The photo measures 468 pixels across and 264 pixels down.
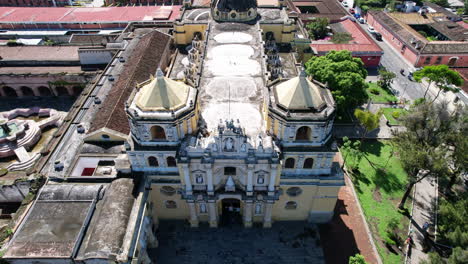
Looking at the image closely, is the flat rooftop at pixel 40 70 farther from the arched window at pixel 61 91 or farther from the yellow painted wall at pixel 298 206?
the yellow painted wall at pixel 298 206

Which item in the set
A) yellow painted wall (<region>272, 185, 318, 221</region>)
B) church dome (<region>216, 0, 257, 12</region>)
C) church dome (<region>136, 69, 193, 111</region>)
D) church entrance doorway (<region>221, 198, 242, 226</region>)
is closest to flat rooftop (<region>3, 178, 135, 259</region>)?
church dome (<region>136, 69, 193, 111</region>)

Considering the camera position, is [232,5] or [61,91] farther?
[61,91]

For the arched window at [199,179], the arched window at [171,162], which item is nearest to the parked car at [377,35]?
the arched window at [199,179]

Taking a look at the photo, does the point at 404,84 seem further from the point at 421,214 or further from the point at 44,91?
the point at 44,91

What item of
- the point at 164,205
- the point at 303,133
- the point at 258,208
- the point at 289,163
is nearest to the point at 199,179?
the point at 164,205

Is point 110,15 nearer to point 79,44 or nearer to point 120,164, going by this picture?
point 79,44

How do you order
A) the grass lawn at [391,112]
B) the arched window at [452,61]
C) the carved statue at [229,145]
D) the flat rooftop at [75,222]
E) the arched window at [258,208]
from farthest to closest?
1. the arched window at [452,61]
2. the grass lawn at [391,112]
3. the arched window at [258,208]
4. the carved statue at [229,145]
5. the flat rooftop at [75,222]
